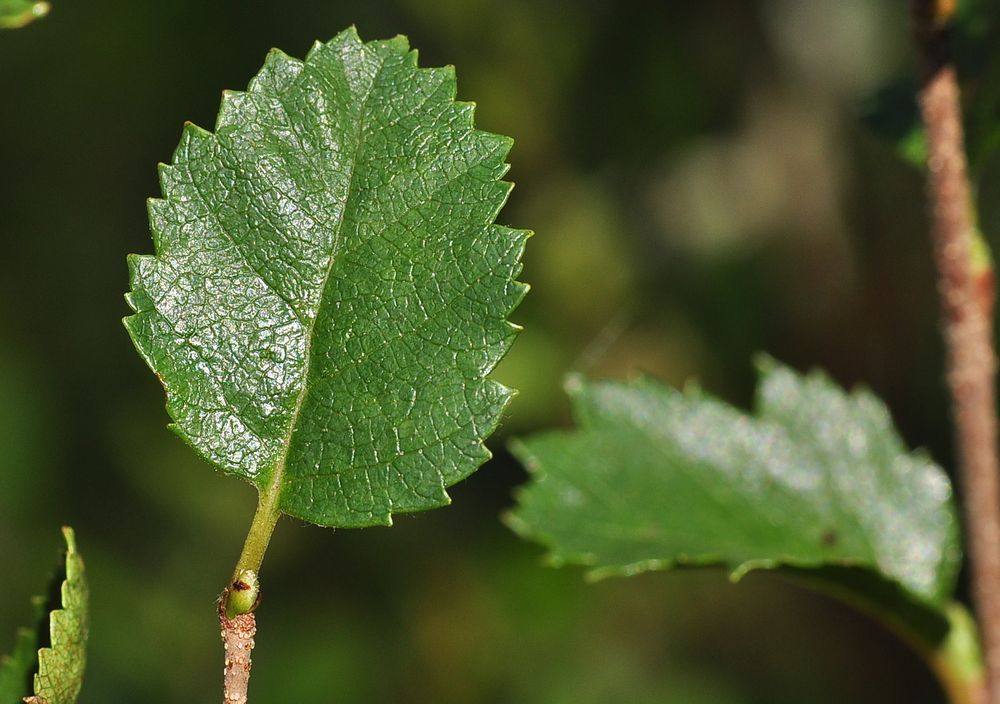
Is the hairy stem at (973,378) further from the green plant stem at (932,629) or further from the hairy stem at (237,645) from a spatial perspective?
the hairy stem at (237,645)

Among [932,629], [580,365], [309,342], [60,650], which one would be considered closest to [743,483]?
[932,629]

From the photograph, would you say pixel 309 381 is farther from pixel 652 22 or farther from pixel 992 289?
pixel 652 22

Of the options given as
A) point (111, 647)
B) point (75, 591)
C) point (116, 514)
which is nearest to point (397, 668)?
point (111, 647)

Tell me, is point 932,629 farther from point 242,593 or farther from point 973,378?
point 242,593

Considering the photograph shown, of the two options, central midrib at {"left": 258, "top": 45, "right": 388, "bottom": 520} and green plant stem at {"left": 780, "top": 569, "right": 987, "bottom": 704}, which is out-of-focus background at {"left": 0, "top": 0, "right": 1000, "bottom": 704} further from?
central midrib at {"left": 258, "top": 45, "right": 388, "bottom": 520}

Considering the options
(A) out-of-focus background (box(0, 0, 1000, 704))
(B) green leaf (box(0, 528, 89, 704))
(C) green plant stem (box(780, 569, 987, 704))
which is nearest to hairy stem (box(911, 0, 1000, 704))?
(C) green plant stem (box(780, 569, 987, 704))
